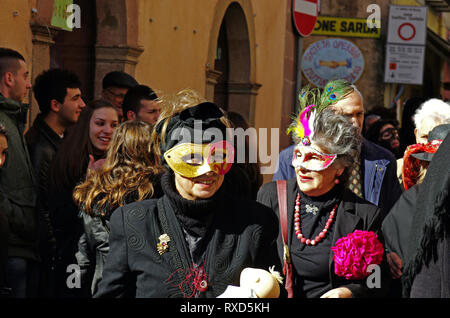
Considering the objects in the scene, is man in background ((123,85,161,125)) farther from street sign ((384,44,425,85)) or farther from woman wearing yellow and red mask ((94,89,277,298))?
street sign ((384,44,425,85))

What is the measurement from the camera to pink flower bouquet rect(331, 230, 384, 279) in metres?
4.07

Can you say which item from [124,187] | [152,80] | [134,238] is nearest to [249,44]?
[152,80]

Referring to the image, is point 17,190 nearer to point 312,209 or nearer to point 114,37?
point 312,209

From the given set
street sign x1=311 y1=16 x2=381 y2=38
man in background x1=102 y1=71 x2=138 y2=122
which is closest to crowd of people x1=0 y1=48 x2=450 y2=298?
man in background x1=102 y1=71 x2=138 y2=122

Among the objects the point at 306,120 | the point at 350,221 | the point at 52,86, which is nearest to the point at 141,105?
the point at 52,86

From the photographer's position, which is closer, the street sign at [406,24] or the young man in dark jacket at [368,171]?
the young man in dark jacket at [368,171]

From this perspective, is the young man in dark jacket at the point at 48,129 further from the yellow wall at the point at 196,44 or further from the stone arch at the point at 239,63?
the stone arch at the point at 239,63

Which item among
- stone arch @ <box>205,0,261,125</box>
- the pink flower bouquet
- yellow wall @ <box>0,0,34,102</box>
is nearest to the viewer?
the pink flower bouquet

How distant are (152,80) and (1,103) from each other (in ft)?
17.3

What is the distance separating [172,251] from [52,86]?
127 inches

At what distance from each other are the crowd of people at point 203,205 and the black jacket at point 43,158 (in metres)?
0.01

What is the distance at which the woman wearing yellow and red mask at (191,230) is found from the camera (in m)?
3.63

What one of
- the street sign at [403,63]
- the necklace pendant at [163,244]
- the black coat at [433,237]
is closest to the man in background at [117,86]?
the necklace pendant at [163,244]

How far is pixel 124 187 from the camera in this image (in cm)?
489
